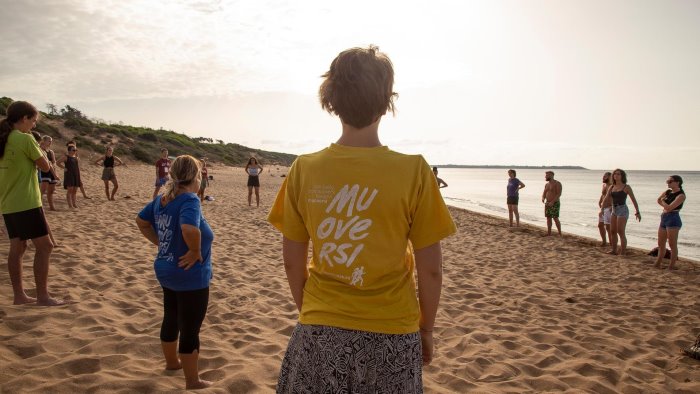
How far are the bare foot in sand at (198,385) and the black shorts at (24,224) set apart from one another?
2.28 meters

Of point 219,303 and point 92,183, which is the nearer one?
point 219,303

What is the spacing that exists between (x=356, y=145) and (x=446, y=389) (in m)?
2.54

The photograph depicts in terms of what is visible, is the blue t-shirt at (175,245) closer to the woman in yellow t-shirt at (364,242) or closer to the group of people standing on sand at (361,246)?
the group of people standing on sand at (361,246)

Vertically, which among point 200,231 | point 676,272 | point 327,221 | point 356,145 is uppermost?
point 356,145

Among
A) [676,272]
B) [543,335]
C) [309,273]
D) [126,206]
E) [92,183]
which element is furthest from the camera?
[92,183]

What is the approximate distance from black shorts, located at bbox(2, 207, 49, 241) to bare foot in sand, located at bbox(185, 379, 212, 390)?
228 centimetres

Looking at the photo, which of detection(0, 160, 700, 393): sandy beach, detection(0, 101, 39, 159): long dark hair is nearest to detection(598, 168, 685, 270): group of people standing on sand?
detection(0, 160, 700, 393): sandy beach

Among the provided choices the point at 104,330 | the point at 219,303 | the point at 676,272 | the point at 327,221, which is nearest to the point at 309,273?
the point at 327,221

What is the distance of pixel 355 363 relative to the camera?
1385 millimetres

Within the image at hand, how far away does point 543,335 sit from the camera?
4.45 metres

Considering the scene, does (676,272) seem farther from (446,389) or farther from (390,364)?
(390,364)

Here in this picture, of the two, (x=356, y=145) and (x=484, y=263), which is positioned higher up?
(x=356, y=145)

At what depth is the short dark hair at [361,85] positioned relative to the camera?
138cm

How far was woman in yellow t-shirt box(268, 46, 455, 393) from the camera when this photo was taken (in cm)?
137
